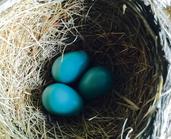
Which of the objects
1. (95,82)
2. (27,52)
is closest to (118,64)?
(95,82)

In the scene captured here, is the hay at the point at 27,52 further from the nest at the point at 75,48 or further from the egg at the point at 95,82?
the egg at the point at 95,82

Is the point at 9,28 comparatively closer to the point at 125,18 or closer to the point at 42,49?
the point at 42,49

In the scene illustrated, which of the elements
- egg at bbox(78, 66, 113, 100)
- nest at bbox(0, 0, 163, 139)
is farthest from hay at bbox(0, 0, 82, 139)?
egg at bbox(78, 66, 113, 100)

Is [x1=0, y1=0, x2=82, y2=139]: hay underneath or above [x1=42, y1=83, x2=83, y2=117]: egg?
above

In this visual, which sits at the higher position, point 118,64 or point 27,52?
point 27,52

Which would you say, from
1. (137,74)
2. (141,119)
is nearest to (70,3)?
(137,74)

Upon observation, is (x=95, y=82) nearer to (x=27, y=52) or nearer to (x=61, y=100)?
(x=61, y=100)

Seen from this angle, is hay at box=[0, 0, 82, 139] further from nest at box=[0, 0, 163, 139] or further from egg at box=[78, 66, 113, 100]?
egg at box=[78, 66, 113, 100]
